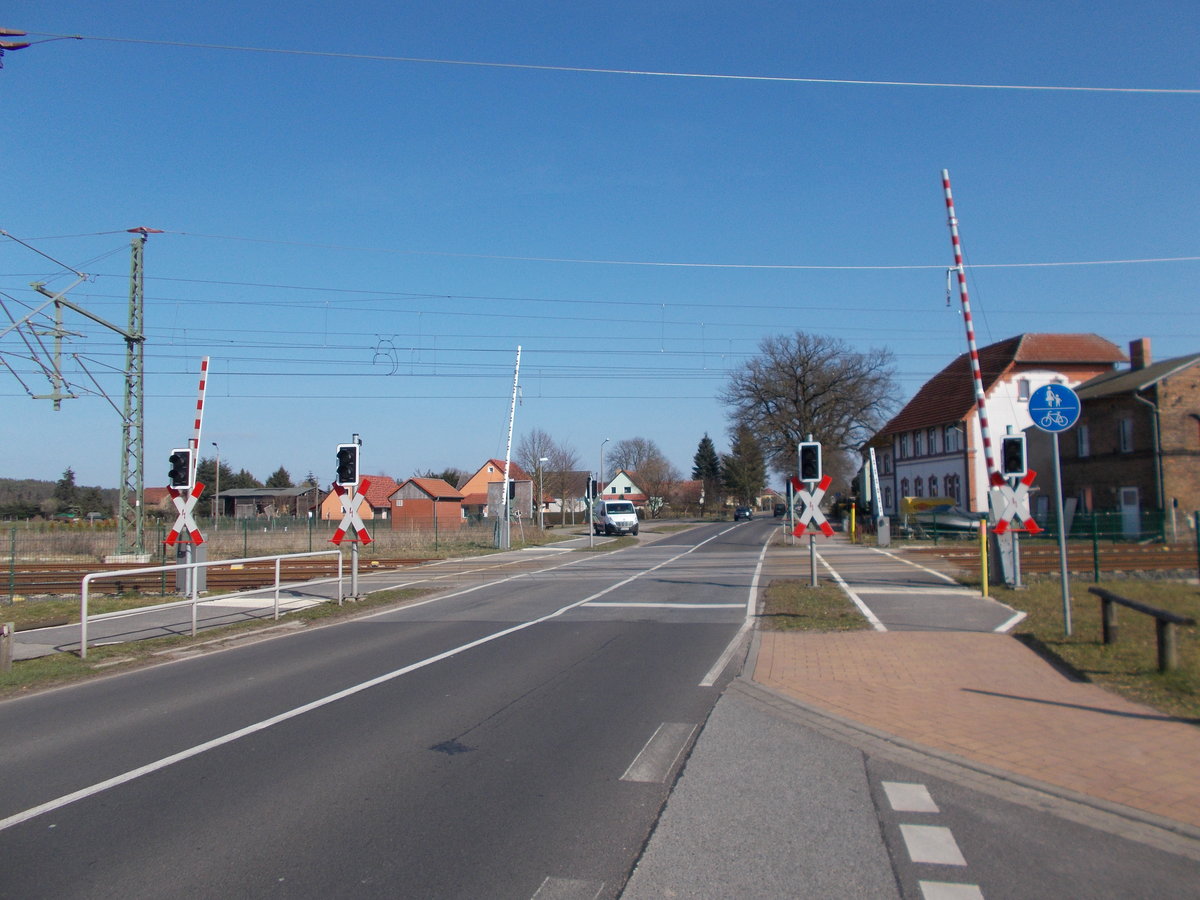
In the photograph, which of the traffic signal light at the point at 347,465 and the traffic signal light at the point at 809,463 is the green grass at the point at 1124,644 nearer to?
the traffic signal light at the point at 809,463

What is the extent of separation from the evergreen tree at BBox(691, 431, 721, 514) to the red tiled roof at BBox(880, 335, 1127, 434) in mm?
61910

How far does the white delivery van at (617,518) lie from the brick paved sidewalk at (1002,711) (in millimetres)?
45440

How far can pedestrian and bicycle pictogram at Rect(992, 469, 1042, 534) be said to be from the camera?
14.9 m

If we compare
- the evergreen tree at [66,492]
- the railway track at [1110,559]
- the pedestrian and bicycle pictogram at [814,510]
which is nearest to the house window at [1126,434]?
the railway track at [1110,559]

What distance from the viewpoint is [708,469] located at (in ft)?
435

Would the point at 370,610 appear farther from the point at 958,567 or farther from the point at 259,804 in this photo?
the point at 958,567

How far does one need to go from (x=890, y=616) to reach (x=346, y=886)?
442 inches

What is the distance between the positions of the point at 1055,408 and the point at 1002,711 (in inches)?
209

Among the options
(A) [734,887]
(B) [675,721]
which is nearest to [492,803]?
(A) [734,887]

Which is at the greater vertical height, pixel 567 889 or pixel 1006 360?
pixel 1006 360

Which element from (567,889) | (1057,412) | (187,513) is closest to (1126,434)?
(1057,412)

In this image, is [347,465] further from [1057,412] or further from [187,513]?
[1057,412]

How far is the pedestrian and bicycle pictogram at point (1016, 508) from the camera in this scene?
587 inches

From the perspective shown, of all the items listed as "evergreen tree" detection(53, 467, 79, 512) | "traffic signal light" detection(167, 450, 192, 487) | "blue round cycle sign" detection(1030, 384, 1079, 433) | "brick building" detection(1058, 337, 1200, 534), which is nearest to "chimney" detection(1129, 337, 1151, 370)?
"brick building" detection(1058, 337, 1200, 534)
